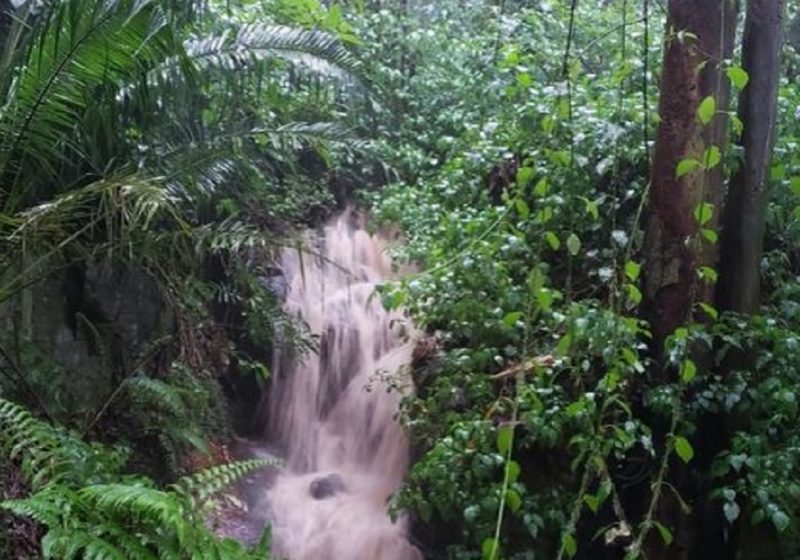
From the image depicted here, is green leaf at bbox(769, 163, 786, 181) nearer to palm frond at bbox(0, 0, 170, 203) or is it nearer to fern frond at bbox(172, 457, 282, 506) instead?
fern frond at bbox(172, 457, 282, 506)

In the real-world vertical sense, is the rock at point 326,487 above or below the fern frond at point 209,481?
below

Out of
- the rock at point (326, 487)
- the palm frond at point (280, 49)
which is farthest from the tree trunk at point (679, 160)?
the rock at point (326, 487)

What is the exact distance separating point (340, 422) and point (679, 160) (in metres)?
3.64

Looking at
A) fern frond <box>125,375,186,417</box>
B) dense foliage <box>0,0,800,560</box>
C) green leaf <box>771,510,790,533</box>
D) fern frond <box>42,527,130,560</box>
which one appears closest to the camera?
fern frond <box>42,527,130,560</box>

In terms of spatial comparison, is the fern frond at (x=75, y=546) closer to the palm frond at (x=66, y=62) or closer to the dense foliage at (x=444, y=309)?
the dense foliage at (x=444, y=309)

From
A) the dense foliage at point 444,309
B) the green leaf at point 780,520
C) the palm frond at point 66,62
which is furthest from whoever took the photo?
the palm frond at point 66,62

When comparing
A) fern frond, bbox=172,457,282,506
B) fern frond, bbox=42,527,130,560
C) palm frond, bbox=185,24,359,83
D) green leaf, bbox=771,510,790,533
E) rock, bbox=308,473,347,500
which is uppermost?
palm frond, bbox=185,24,359,83

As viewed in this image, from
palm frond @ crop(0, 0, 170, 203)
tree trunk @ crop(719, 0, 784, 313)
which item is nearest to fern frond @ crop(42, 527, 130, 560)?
palm frond @ crop(0, 0, 170, 203)

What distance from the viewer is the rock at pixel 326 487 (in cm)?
638

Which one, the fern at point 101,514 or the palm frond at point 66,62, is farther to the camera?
the palm frond at point 66,62

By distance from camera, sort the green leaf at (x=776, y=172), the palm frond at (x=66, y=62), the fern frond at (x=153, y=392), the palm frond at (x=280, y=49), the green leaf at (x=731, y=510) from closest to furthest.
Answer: the green leaf at (x=731, y=510), the palm frond at (x=66, y=62), the green leaf at (x=776, y=172), the fern frond at (x=153, y=392), the palm frond at (x=280, y=49)

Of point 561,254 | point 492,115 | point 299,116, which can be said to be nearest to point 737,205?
point 561,254

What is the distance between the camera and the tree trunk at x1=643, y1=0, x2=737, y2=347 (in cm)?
449

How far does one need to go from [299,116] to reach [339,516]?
12.9 feet
